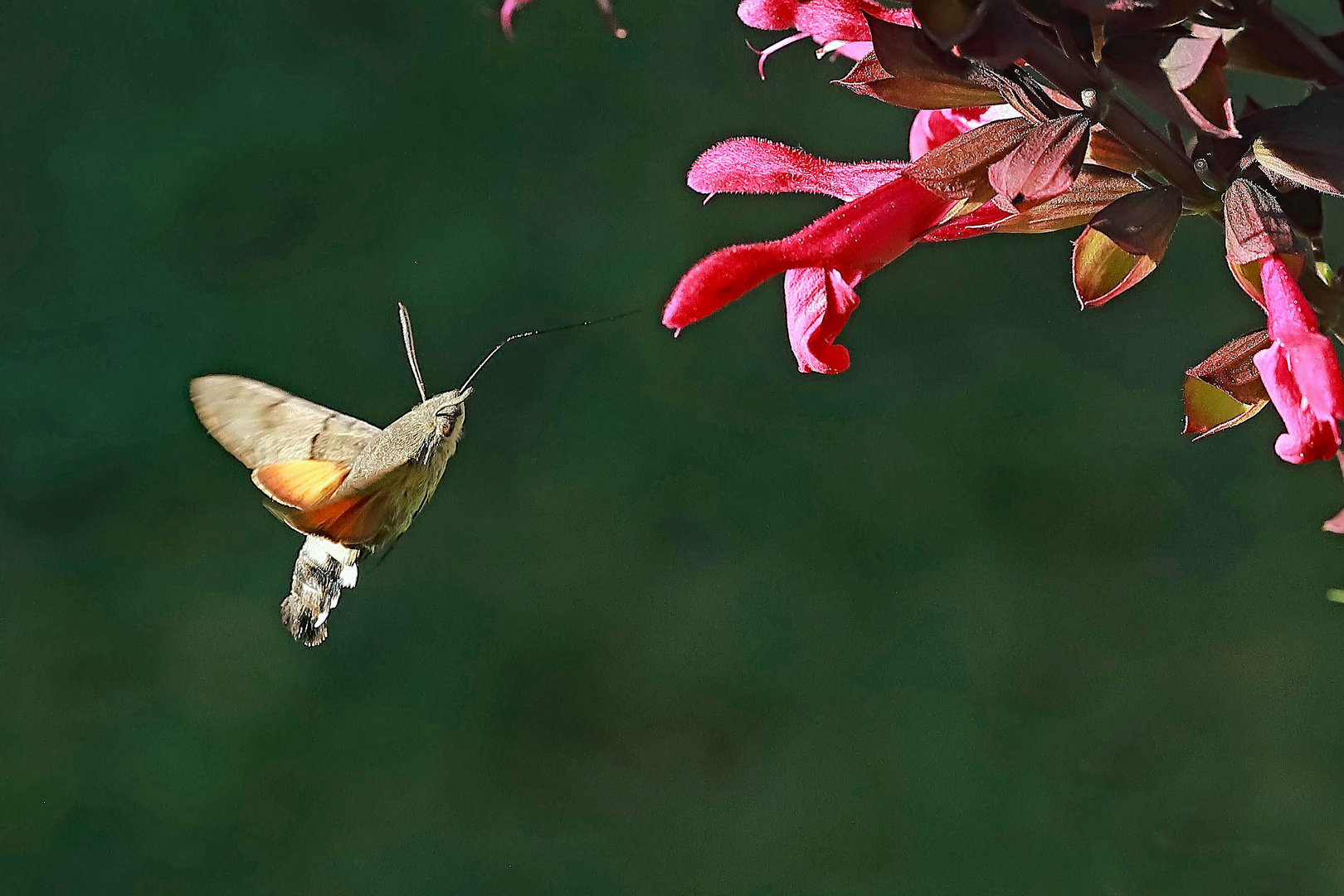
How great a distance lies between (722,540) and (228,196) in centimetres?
86

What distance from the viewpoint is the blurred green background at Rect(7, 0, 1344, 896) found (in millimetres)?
1889

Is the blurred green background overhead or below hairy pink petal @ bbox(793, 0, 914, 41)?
below

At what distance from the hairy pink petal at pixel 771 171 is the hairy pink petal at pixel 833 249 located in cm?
2

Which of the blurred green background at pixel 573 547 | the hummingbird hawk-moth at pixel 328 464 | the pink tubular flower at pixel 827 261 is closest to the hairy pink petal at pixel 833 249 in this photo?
the pink tubular flower at pixel 827 261

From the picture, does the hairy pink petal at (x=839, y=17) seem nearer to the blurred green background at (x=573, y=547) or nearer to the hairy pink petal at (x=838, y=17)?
the hairy pink petal at (x=838, y=17)

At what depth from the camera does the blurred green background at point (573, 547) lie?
189cm

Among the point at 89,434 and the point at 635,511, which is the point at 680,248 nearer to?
the point at 635,511

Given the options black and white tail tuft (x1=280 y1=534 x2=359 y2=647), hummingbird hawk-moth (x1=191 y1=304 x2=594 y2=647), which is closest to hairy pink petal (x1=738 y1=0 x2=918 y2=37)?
hummingbird hawk-moth (x1=191 y1=304 x2=594 y2=647)

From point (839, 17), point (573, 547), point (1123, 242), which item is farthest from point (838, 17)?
point (573, 547)

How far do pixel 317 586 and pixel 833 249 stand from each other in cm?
42

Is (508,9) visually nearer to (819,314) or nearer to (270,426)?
(819,314)

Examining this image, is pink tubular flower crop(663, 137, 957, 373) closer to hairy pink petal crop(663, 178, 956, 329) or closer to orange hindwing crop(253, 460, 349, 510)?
hairy pink petal crop(663, 178, 956, 329)

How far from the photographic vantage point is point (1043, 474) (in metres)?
2.03

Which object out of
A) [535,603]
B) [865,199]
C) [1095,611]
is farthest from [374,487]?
[1095,611]
